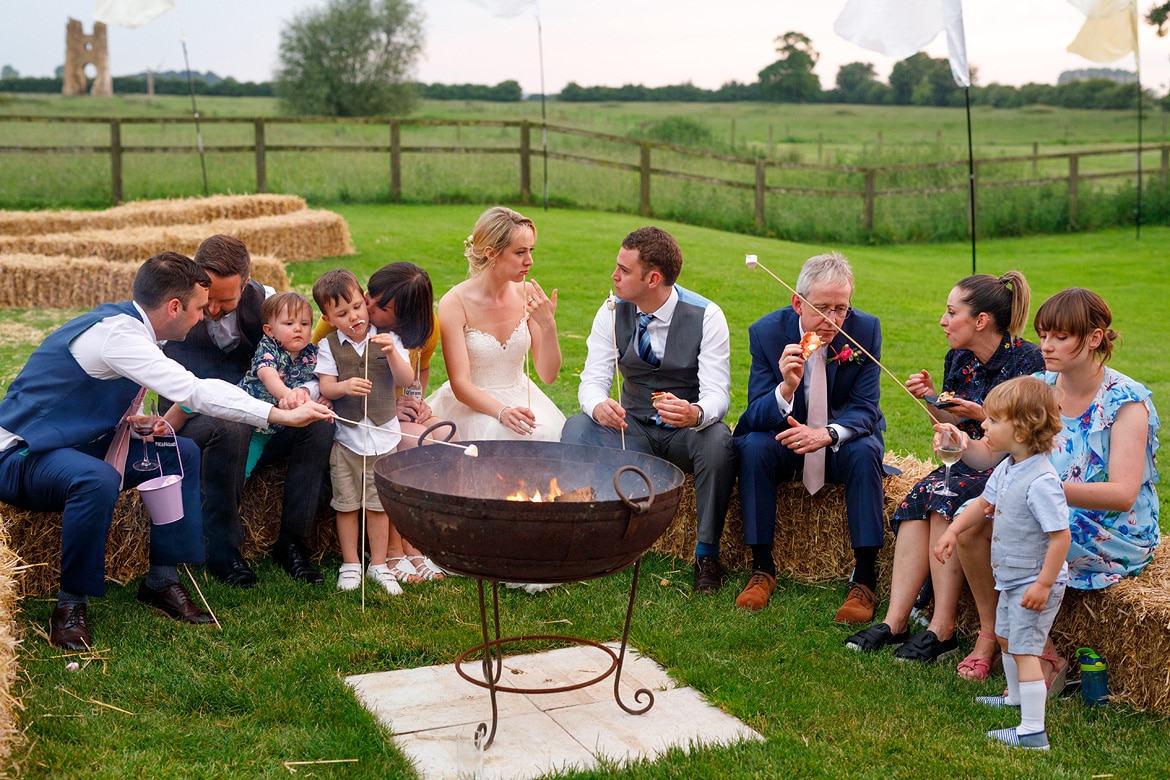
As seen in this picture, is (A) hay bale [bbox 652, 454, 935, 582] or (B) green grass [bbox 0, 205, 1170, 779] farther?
(A) hay bale [bbox 652, 454, 935, 582]

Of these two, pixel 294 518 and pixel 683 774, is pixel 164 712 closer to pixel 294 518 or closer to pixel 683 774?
pixel 294 518

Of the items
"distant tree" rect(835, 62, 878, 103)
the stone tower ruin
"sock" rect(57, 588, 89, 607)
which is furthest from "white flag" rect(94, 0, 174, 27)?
"distant tree" rect(835, 62, 878, 103)

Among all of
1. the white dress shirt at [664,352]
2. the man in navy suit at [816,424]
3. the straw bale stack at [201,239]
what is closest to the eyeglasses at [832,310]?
the man in navy suit at [816,424]

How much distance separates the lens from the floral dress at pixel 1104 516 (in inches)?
144

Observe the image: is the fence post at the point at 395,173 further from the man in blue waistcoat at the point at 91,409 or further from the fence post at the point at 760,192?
the man in blue waistcoat at the point at 91,409

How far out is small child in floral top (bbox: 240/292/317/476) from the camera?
4.59 meters

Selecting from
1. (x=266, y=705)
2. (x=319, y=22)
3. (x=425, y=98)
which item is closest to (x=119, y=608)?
(x=266, y=705)

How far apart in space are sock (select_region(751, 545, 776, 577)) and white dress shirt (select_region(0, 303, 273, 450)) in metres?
2.16

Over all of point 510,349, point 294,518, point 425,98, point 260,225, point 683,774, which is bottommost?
point 683,774

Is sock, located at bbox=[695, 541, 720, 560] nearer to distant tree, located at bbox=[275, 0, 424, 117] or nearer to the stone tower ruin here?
distant tree, located at bbox=[275, 0, 424, 117]

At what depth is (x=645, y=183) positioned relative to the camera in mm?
16953

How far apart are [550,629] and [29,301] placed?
790cm

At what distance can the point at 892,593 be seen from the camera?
4199mm

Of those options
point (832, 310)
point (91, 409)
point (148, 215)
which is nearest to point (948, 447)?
point (832, 310)
